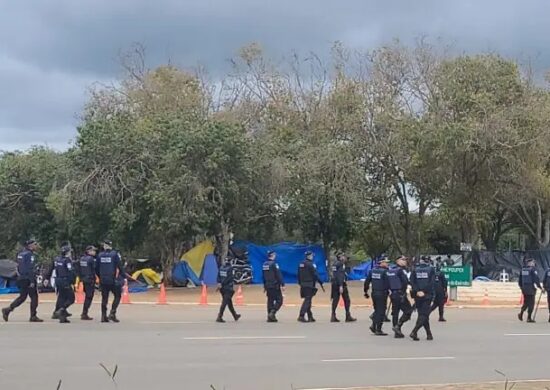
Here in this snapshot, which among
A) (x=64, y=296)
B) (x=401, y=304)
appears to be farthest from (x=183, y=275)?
(x=401, y=304)

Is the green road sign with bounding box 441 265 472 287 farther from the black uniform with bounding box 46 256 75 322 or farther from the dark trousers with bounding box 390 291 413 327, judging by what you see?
the black uniform with bounding box 46 256 75 322

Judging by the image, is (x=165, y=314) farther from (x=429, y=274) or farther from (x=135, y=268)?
(x=135, y=268)

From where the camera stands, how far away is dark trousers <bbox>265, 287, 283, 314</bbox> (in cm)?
2023

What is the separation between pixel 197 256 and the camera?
37031mm

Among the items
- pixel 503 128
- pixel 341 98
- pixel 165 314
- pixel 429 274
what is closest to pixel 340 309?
pixel 165 314

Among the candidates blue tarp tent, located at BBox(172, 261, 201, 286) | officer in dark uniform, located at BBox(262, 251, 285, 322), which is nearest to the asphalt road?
officer in dark uniform, located at BBox(262, 251, 285, 322)

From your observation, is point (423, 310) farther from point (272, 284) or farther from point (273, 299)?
point (273, 299)

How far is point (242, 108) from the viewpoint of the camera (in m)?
43.8

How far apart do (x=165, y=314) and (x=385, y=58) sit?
2163 centimetres

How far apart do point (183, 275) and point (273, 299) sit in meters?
16.4

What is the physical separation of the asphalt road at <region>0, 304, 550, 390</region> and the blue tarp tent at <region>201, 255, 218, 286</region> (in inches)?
625

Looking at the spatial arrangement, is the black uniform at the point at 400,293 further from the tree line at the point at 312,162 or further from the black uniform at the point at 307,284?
the tree line at the point at 312,162

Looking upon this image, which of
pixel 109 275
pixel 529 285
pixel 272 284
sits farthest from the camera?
pixel 529 285

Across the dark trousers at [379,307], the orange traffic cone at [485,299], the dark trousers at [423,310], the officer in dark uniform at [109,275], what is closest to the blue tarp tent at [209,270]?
the orange traffic cone at [485,299]
